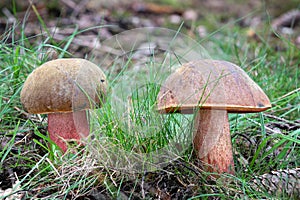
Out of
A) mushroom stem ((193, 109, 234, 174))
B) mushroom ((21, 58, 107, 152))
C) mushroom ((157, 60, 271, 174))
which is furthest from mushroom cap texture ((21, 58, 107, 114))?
mushroom stem ((193, 109, 234, 174))

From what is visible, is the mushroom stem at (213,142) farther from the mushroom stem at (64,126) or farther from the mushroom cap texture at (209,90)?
the mushroom stem at (64,126)

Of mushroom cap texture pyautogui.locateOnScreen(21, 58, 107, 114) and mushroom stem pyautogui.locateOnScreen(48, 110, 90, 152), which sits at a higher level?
mushroom cap texture pyautogui.locateOnScreen(21, 58, 107, 114)

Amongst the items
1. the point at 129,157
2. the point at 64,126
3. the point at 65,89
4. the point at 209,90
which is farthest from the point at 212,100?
the point at 64,126

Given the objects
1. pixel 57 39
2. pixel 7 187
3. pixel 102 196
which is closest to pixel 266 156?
pixel 102 196

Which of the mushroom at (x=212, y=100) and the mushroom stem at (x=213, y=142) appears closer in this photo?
the mushroom at (x=212, y=100)

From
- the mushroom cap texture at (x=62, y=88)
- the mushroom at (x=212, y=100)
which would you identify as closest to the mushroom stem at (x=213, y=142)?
the mushroom at (x=212, y=100)

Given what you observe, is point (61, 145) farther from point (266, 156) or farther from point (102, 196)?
point (266, 156)

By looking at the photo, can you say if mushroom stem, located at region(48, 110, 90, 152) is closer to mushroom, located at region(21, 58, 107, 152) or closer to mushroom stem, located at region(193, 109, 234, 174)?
mushroom, located at region(21, 58, 107, 152)
